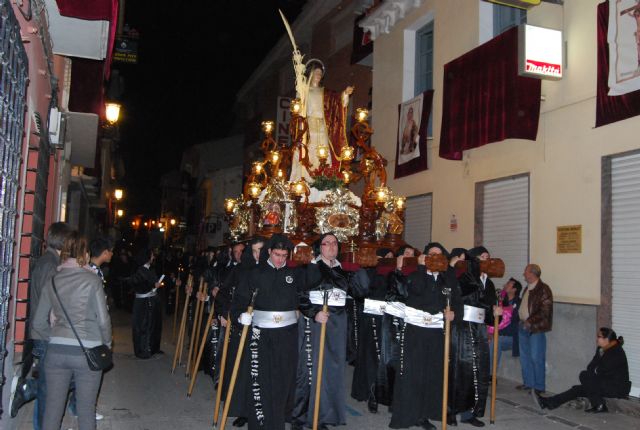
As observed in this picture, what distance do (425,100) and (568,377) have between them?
665 cm

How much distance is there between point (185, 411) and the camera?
741 cm

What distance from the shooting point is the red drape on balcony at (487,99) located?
10.0m

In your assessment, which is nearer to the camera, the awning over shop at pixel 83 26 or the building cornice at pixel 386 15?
the awning over shop at pixel 83 26

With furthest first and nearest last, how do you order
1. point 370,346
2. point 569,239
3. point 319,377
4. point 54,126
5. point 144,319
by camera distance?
1. point 144,319
2. point 569,239
3. point 54,126
4. point 370,346
5. point 319,377

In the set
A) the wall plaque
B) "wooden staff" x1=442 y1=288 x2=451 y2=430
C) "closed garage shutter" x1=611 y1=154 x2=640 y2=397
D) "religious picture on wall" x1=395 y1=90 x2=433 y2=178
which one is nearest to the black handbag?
"wooden staff" x1=442 y1=288 x2=451 y2=430

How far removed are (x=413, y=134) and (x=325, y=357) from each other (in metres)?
7.64

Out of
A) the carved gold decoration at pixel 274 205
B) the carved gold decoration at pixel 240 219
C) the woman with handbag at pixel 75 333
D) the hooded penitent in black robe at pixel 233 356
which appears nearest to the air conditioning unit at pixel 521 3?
the carved gold decoration at pixel 274 205

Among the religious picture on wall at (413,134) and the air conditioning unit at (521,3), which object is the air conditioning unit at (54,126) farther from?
the religious picture on wall at (413,134)

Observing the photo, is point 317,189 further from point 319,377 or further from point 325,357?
point 319,377

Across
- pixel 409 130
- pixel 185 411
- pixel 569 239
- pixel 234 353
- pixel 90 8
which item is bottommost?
pixel 185 411

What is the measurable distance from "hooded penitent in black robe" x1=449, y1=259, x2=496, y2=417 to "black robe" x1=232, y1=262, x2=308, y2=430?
2061 mm

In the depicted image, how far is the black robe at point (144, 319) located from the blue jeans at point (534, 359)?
6.45 metres

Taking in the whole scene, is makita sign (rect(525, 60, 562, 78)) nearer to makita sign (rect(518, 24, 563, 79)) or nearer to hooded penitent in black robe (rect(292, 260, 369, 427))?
makita sign (rect(518, 24, 563, 79))

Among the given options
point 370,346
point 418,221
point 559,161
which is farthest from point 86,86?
point 559,161
